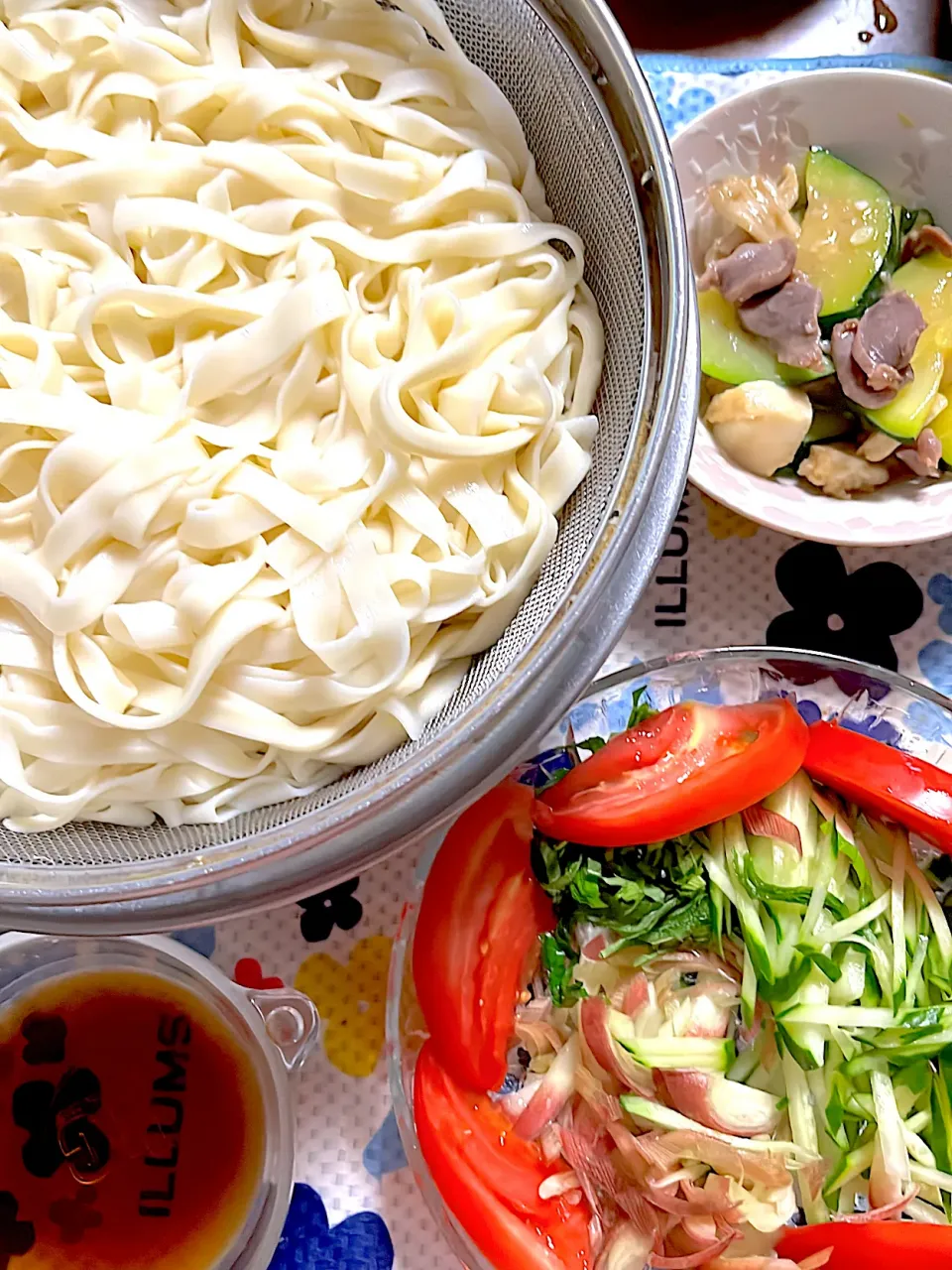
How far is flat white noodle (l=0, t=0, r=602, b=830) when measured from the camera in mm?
1089

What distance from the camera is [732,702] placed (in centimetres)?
146

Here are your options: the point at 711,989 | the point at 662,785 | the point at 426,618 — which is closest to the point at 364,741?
the point at 426,618

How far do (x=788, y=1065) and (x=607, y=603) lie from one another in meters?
→ 0.64

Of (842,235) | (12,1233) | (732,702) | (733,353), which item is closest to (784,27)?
(842,235)

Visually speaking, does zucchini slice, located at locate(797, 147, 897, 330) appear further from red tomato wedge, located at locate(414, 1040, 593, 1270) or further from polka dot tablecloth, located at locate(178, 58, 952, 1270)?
red tomato wedge, located at locate(414, 1040, 593, 1270)

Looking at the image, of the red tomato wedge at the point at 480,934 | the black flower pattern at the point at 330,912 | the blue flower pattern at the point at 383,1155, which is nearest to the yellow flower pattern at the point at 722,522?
the red tomato wedge at the point at 480,934

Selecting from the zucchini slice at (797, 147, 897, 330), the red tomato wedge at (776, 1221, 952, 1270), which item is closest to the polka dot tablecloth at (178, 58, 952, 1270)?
the zucchini slice at (797, 147, 897, 330)

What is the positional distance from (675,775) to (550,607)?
0.33 meters

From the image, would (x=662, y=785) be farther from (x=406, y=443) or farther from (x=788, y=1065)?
(x=406, y=443)

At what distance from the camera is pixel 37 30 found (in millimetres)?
1175

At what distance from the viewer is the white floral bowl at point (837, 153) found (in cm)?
137

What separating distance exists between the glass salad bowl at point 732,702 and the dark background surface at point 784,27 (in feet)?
2.90

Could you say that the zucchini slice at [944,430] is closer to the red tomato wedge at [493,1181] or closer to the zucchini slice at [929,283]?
the zucchini slice at [929,283]

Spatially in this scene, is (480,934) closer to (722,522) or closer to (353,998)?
(353,998)
